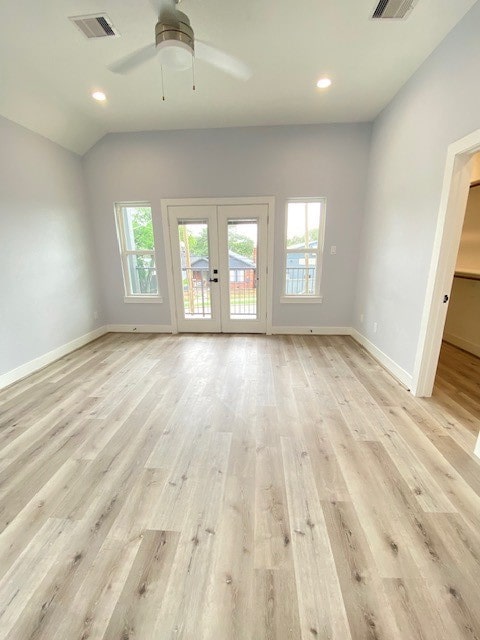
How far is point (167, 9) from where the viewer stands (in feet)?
5.64

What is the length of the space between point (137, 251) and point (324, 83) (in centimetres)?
333

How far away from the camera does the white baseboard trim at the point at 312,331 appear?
445 cm

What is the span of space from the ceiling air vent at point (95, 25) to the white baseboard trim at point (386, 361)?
4006mm

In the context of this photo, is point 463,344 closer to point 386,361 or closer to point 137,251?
point 386,361

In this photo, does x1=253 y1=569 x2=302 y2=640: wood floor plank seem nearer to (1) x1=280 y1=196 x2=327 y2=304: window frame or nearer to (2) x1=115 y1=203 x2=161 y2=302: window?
(1) x1=280 y1=196 x2=327 y2=304: window frame

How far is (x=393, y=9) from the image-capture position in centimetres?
193

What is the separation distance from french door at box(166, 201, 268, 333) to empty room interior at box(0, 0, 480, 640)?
0.12 ft

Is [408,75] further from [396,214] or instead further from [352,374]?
[352,374]

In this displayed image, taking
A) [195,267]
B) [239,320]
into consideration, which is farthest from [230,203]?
[239,320]

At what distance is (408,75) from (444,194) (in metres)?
1.49

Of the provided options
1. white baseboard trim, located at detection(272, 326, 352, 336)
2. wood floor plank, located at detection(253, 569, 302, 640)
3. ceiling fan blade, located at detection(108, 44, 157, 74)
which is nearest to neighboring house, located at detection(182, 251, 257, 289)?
white baseboard trim, located at detection(272, 326, 352, 336)

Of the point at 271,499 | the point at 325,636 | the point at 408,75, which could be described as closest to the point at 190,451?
the point at 271,499

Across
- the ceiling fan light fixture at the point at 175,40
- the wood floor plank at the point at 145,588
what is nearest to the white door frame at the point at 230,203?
the ceiling fan light fixture at the point at 175,40

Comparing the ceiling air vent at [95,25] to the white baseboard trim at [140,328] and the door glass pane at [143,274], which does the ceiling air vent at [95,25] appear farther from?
the white baseboard trim at [140,328]
